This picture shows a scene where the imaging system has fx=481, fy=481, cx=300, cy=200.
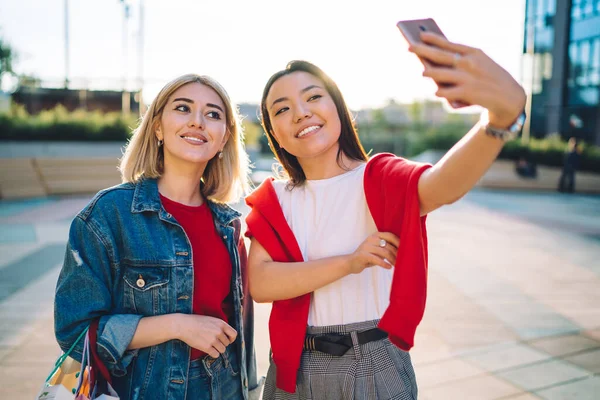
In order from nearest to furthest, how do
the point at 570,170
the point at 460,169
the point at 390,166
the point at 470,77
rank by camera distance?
the point at 470,77
the point at 460,169
the point at 390,166
the point at 570,170

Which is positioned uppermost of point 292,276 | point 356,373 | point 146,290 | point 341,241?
point 341,241

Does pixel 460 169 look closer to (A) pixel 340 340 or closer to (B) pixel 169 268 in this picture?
(A) pixel 340 340

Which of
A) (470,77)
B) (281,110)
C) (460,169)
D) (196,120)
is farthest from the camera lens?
(196,120)

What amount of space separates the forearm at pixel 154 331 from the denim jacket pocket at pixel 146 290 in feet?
0.19

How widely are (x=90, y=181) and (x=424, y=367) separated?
1354 cm

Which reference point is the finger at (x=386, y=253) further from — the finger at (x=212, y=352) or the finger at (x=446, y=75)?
the finger at (x=212, y=352)

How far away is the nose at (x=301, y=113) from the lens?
5.89 feet

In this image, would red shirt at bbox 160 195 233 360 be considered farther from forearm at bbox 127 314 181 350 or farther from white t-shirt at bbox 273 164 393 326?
white t-shirt at bbox 273 164 393 326

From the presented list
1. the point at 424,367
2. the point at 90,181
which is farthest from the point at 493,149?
the point at 90,181

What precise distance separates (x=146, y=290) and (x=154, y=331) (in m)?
0.16

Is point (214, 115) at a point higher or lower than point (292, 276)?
higher

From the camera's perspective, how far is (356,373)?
5.55ft

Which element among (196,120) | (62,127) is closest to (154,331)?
(196,120)

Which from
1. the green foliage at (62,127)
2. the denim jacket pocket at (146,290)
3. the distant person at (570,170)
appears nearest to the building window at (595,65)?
the distant person at (570,170)
